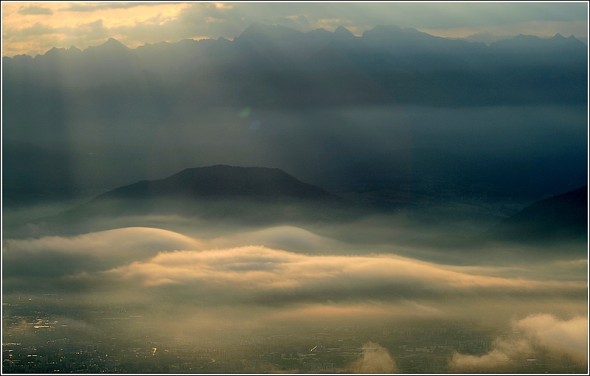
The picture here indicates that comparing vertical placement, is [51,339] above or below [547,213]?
below

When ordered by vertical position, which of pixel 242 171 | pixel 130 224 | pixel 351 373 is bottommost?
pixel 351 373

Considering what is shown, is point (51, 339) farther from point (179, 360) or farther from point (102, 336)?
point (179, 360)

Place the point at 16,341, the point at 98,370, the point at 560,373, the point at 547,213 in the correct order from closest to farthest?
1. the point at 560,373
2. the point at 98,370
3. the point at 16,341
4. the point at 547,213

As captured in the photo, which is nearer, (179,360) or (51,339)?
(179,360)

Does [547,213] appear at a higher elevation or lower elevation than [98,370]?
higher

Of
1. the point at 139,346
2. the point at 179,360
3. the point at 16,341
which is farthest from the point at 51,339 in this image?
the point at 179,360

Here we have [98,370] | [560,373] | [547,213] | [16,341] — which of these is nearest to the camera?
[560,373]

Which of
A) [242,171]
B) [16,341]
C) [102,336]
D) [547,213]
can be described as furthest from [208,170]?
[547,213]

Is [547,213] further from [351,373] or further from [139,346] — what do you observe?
[139,346]

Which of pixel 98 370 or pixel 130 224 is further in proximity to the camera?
pixel 130 224
